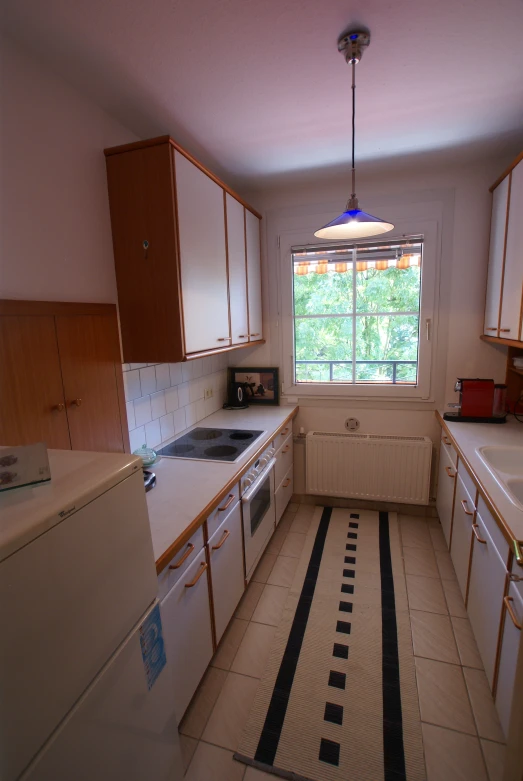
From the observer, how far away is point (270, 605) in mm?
2021

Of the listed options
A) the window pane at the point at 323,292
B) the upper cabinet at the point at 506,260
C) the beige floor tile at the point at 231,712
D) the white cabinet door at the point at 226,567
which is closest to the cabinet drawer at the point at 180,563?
the white cabinet door at the point at 226,567

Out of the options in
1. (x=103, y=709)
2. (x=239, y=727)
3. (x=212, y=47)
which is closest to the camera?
(x=103, y=709)

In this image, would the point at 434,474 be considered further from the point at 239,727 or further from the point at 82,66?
the point at 82,66

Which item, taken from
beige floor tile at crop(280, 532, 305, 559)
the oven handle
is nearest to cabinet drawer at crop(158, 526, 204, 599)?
the oven handle

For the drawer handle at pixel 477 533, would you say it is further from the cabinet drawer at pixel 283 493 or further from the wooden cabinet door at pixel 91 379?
the wooden cabinet door at pixel 91 379

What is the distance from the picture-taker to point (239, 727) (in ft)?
4.66

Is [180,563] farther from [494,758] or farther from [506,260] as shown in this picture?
[506,260]

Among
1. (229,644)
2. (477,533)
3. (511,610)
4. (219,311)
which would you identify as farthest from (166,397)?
(511,610)

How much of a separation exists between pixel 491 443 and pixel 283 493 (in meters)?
1.41

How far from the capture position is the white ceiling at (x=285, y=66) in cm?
113

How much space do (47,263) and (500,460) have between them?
89.1 inches

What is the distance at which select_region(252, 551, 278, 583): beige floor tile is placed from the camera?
223 cm

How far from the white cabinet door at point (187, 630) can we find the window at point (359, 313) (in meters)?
1.82

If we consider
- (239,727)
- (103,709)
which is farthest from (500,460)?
(103,709)
